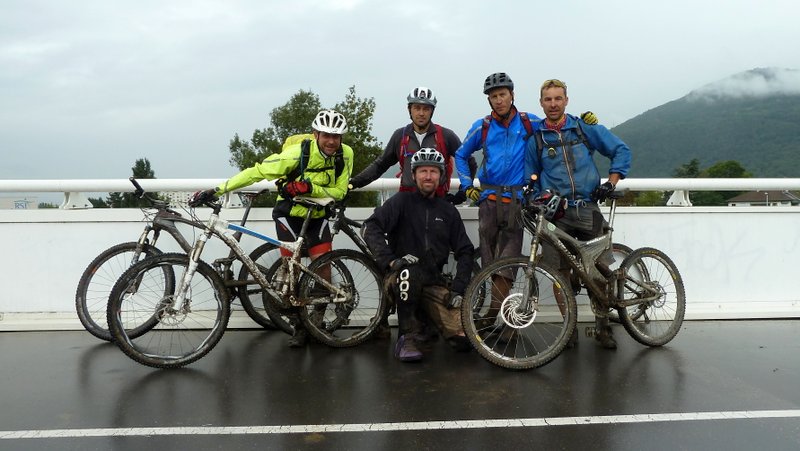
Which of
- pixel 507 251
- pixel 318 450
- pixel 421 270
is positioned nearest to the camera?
pixel 318 450

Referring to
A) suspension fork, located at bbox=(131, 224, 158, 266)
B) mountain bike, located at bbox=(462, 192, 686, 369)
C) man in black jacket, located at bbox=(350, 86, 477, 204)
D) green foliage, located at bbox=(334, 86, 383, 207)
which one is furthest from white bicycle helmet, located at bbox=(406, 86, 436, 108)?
green foliage, located at bbox=(334, 86, 383, 207)

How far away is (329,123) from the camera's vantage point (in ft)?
16.4

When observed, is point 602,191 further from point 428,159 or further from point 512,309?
point 428,159

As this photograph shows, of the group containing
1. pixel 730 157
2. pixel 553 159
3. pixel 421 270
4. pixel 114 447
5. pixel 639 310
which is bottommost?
pixel 114 447

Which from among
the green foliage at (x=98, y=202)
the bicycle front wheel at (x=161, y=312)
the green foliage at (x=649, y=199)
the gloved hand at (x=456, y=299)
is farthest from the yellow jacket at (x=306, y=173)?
the green foliage at (x=649, y=199)

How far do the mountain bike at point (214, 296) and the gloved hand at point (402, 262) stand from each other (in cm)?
56

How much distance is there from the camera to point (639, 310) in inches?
208

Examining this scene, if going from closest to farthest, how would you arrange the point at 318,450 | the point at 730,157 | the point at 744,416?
the point at 318,450
the point at 744,416
the point at 730,157

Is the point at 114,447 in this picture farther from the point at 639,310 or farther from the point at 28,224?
the point at 639,310

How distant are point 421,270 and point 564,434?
1897 millimetres

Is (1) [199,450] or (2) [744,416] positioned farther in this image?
(2) [744,416]

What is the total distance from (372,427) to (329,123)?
266 centimetres

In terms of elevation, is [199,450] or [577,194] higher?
[577,194]

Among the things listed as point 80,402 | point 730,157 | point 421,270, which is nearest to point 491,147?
point 421,270
